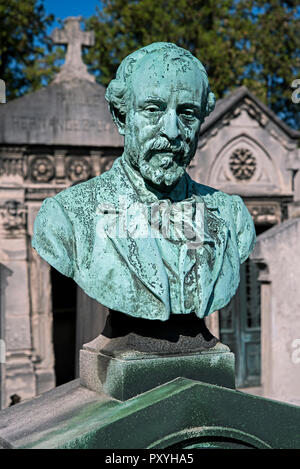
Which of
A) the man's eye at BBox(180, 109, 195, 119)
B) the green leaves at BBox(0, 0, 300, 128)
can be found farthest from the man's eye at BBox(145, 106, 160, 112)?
the green leaves at BBox(0, 0, 300, 128)

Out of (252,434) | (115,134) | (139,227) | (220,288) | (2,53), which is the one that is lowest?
(252,434)

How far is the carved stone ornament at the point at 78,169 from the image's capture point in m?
8.15

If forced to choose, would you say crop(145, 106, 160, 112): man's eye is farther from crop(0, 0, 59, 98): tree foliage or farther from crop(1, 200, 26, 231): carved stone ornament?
crop(0, 0, 59, 98): tree foliage

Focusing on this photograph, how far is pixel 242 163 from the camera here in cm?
907

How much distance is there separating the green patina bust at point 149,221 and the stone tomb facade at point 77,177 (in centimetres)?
348

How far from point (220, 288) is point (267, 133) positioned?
6.27m

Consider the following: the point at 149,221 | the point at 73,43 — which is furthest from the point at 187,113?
the point at 73,43

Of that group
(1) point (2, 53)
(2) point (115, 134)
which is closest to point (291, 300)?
(2) point (115, 134)

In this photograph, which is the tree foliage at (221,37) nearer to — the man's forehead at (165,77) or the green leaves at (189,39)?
the green leaves at (189,39)

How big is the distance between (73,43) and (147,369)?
6.11m

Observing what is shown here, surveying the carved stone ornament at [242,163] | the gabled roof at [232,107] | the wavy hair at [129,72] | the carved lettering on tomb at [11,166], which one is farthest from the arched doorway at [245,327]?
the wavy hair at [129,72]

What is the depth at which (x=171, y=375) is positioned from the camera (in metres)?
3.21

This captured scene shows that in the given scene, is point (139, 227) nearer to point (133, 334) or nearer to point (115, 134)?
point (133, 334)

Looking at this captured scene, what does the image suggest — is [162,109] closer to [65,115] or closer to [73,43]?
[65,115]
